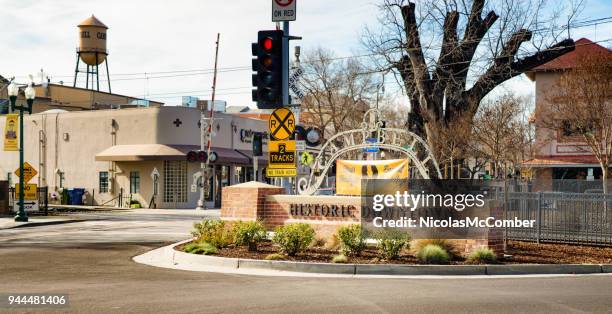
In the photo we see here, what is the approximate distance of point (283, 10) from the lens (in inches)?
642

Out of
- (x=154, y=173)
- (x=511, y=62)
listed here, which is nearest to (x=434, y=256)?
(x=511, y=62)

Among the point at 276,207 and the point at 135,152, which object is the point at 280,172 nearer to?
the point at 276,207

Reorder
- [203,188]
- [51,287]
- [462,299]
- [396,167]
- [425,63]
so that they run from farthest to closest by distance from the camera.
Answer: [203,188]
[425,63]
[396,167]
[51,287]
[462,299]

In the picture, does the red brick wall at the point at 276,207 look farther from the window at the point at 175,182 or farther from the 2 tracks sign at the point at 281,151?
the window at the point at 175,182

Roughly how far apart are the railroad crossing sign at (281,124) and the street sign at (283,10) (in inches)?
81.9

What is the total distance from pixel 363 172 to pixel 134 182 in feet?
88.4

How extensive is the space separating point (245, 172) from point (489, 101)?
17.0m

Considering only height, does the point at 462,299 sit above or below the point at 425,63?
below

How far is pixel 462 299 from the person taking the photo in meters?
9.92

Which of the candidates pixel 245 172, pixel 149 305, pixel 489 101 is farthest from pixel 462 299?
pixel 245 172

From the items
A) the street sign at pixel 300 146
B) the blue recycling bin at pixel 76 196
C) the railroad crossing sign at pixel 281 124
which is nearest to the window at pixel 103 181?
the blue recycling bin at pixel 76 196

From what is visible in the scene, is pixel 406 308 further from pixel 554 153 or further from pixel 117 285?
pixel 554 153

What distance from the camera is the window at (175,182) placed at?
4403cm

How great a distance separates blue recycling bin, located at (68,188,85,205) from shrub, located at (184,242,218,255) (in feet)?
107
